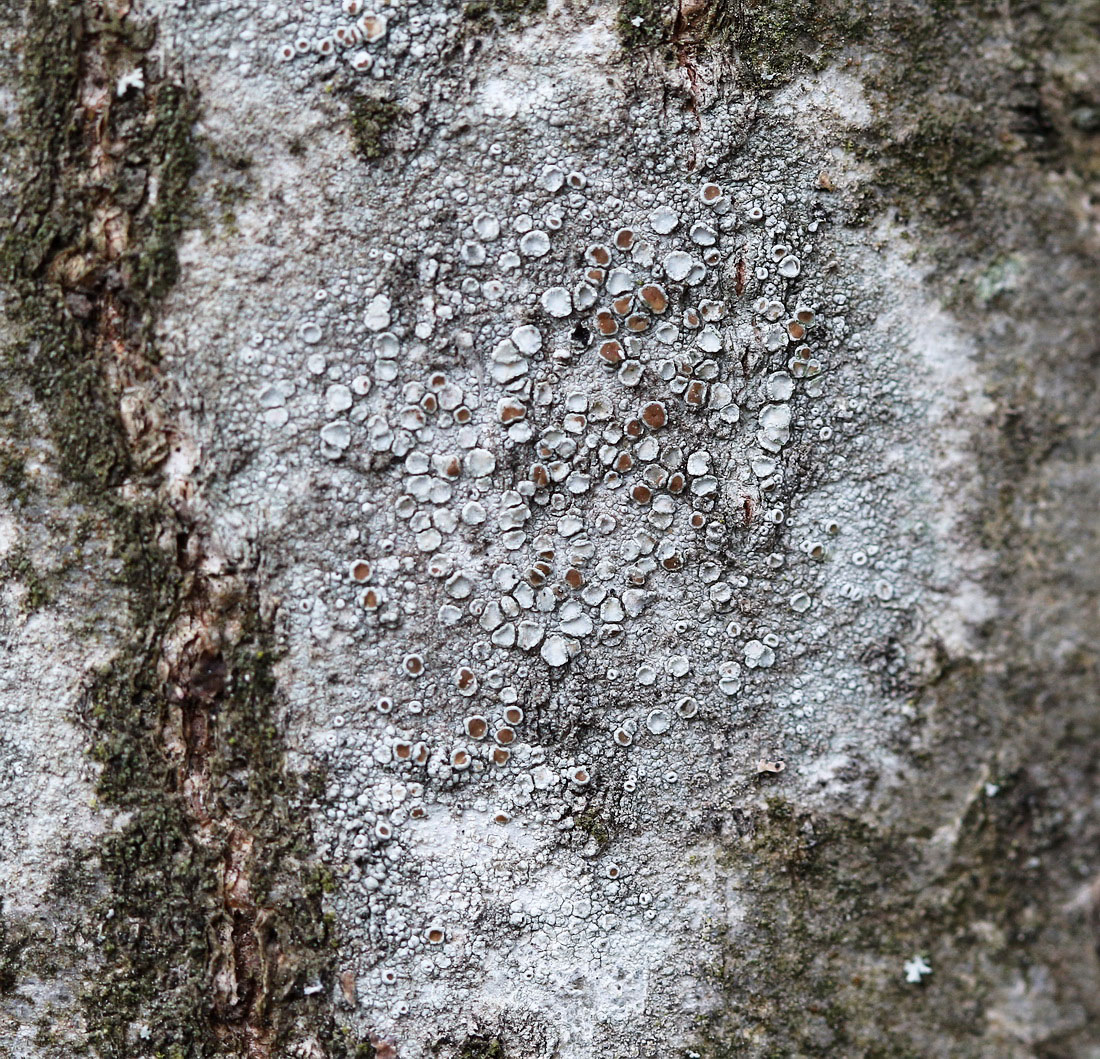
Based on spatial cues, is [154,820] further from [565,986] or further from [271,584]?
[565,986]

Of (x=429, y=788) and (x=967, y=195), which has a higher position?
(x=967, y=195)

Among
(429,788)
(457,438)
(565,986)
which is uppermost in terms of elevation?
(457,438)

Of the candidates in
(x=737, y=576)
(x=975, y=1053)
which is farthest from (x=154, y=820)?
(x=975, y=1053)

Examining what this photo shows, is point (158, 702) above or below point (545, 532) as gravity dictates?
below
